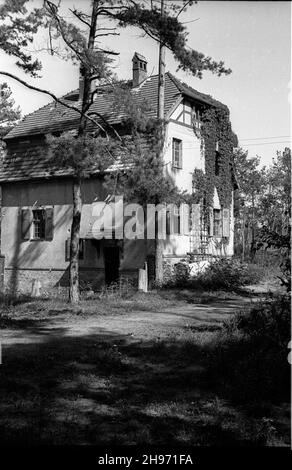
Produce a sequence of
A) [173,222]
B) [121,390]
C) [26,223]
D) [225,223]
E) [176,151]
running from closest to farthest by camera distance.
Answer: [121,390] < [173,222] < [176,151] < [26,223] < [225,223]

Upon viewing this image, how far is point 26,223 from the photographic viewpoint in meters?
26.0

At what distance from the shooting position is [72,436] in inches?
186

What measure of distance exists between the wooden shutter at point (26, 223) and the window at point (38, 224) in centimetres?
22

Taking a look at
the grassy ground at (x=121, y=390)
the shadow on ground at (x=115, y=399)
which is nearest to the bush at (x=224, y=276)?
the grassy ground at (x=121, y=390)

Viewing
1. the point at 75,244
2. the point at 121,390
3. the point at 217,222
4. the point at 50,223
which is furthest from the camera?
the point at 217,222

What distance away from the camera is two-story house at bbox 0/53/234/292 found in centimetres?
2347

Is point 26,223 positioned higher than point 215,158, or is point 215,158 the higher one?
point 215,158

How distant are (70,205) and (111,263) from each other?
368cm

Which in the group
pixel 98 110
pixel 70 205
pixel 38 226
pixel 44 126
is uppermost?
pixel 98 110

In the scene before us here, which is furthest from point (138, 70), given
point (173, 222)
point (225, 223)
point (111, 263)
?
point (111, 263)

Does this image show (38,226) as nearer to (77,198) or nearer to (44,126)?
(44,126)

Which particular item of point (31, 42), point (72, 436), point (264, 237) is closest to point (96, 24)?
point (31, 42)
